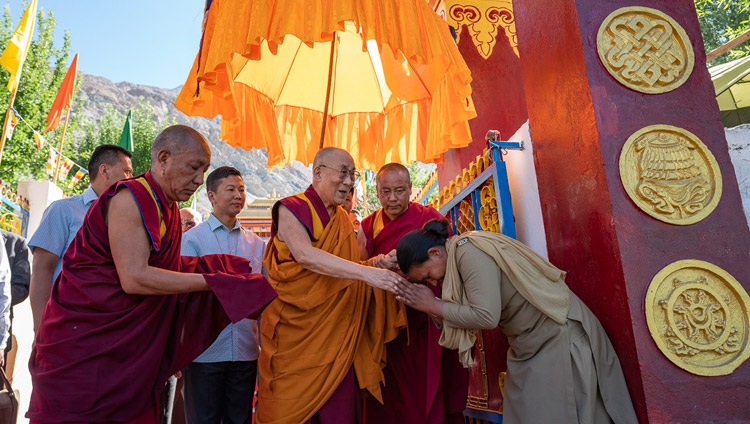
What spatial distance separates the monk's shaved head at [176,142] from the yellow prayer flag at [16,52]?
8.84 meters

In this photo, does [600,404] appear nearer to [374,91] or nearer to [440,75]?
[440,75]

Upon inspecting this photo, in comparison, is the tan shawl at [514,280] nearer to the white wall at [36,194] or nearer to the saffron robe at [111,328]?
the saffron robe at [111,328]

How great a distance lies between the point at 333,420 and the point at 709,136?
2.35 m

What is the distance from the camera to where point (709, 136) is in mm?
2408

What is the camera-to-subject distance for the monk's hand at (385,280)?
2660 millimetres

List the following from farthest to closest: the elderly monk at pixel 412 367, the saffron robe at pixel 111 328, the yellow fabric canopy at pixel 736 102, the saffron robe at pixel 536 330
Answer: the yellow fabric canopy at pixel 736 102, the elderly monk at pixel 412 367, the saffron robe at pixel 536 330, the saffron robe at pixel 111 328

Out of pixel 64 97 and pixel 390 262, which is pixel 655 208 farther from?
pixel 64 97

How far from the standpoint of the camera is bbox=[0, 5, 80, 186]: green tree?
16.8 metres

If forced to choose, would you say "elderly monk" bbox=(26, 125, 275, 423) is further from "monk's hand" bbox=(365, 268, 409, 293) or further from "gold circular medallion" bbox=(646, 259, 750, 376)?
"gold circular medallion" bbox=(646, 259, 750, 376)

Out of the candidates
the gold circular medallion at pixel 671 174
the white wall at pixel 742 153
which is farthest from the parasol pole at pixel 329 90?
the white wall at pixel 742 153

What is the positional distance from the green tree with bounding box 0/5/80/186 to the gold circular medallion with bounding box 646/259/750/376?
18.0 meters

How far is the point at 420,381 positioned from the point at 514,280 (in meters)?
1.31

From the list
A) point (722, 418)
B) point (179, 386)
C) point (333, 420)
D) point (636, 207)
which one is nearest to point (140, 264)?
point (333, 420)

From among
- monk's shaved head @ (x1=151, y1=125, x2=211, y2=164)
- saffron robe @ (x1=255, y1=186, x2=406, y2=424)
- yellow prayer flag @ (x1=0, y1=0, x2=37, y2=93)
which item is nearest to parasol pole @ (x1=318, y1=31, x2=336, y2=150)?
saffron robe @ (x1=255, y1=186, x2=406, y2=424)
